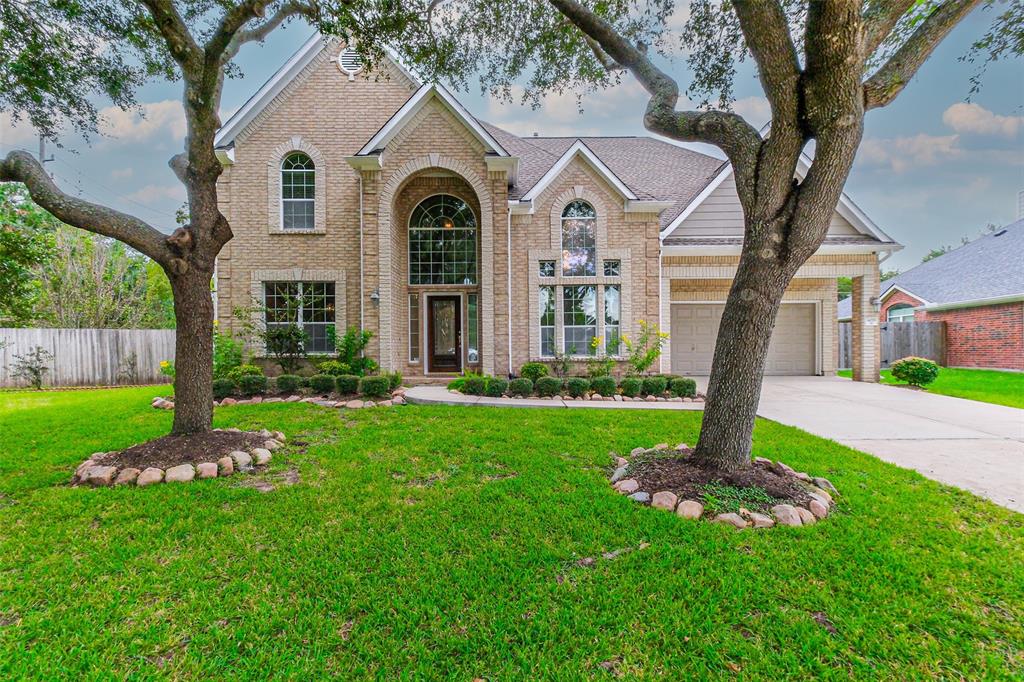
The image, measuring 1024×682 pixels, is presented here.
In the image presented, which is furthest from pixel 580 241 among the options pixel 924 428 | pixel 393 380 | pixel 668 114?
pixel 924 428

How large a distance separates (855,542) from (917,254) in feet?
185

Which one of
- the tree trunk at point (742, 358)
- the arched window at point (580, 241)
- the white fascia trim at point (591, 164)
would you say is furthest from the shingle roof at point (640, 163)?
the tree trunk at point (742, 358)

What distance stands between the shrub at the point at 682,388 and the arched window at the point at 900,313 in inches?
643

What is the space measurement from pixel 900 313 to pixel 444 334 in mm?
20983

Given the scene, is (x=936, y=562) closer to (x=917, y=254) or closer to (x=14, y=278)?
(x=14, y=278)

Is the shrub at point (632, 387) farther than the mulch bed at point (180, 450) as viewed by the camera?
Yes

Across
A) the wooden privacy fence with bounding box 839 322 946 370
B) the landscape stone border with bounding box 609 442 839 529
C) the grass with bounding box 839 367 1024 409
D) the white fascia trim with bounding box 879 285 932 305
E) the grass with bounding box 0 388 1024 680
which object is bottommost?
the grass with bounding box 0 388 1024 680

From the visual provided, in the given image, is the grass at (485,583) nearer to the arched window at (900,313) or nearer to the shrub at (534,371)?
the shrub at (534,371)

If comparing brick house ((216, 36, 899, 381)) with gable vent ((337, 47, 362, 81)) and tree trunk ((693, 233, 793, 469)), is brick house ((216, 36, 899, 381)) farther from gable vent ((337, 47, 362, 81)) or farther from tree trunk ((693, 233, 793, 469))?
tree trunk ((693, 233, 793, 469))

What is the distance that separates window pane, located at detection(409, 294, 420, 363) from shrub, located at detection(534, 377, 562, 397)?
395 centimetres

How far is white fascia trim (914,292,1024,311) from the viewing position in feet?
45.5

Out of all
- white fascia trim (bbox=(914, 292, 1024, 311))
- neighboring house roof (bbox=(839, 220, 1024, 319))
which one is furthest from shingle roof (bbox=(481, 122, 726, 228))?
neighboring house roof (bbox=(839, 220, 1024, 319))

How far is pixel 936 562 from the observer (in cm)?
271

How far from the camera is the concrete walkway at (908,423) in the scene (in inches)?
174
